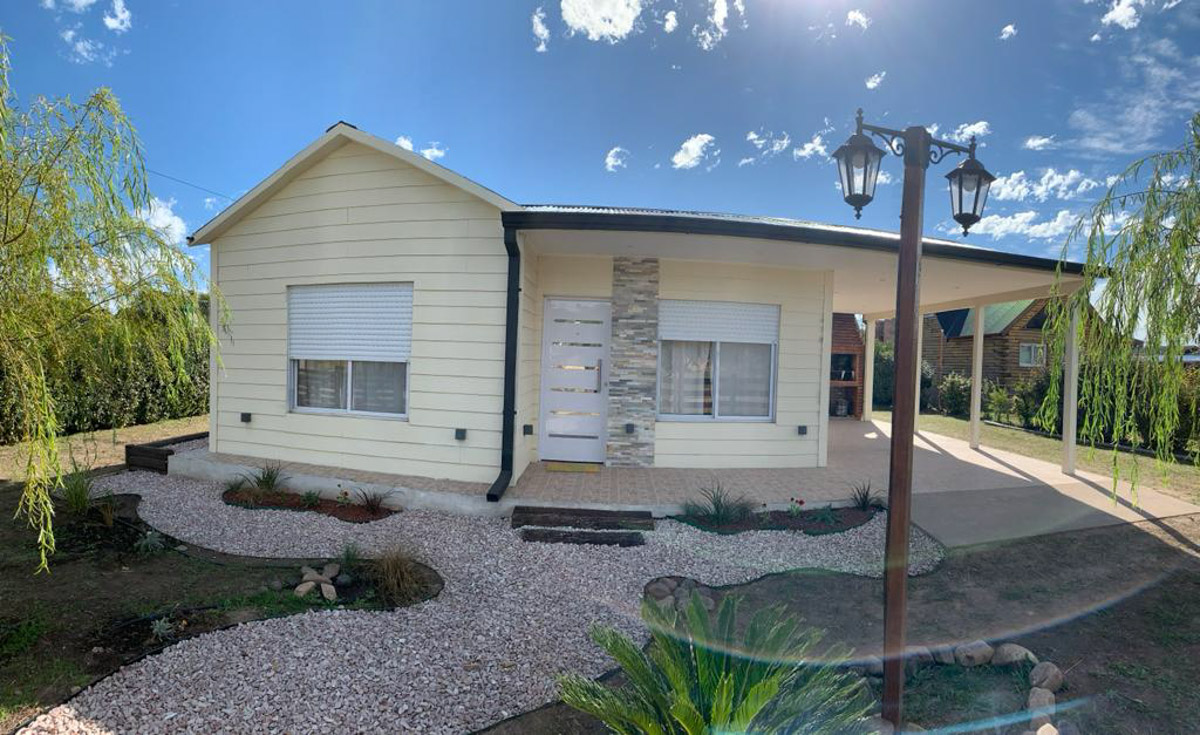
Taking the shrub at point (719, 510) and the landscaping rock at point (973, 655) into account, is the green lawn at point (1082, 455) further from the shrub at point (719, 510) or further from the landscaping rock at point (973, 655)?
the shrub at point (719, 510)

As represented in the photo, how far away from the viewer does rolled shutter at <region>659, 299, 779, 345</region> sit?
6.86 meters

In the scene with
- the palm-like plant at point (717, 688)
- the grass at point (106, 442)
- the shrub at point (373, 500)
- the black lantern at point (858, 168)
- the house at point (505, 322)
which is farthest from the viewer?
the grass at point (106, 442)

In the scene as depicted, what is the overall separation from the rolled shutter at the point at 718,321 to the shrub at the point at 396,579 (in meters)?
4.32

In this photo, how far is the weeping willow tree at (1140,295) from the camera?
262cm

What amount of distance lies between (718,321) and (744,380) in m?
0.93

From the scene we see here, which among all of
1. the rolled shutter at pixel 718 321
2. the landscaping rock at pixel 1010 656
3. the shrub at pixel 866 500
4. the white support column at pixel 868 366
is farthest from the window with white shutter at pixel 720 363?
→ the white support column at pixel 868 366

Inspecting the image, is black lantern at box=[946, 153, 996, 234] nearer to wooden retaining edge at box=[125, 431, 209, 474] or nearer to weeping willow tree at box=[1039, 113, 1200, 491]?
weeping willow tree at box=[1039, 113, 1200, 491]

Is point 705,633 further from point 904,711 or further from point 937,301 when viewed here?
point 937,301

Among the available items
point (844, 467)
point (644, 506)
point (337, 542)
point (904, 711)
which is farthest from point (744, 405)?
point (337, 542)

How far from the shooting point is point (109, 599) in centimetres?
337

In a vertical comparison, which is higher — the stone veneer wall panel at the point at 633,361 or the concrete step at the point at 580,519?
the stone veneer wall panel at the point at 633,361

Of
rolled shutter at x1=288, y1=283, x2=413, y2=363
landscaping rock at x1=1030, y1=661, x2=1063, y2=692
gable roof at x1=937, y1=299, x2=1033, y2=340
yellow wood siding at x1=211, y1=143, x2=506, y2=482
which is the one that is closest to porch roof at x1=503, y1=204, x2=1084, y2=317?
yellow wood siding at x1=211, y1=143, x2=506, y2=482

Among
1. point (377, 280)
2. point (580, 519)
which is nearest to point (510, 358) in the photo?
point (580, 519)

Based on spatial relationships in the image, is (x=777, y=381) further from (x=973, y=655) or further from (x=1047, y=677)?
(x=1047, y=677)
